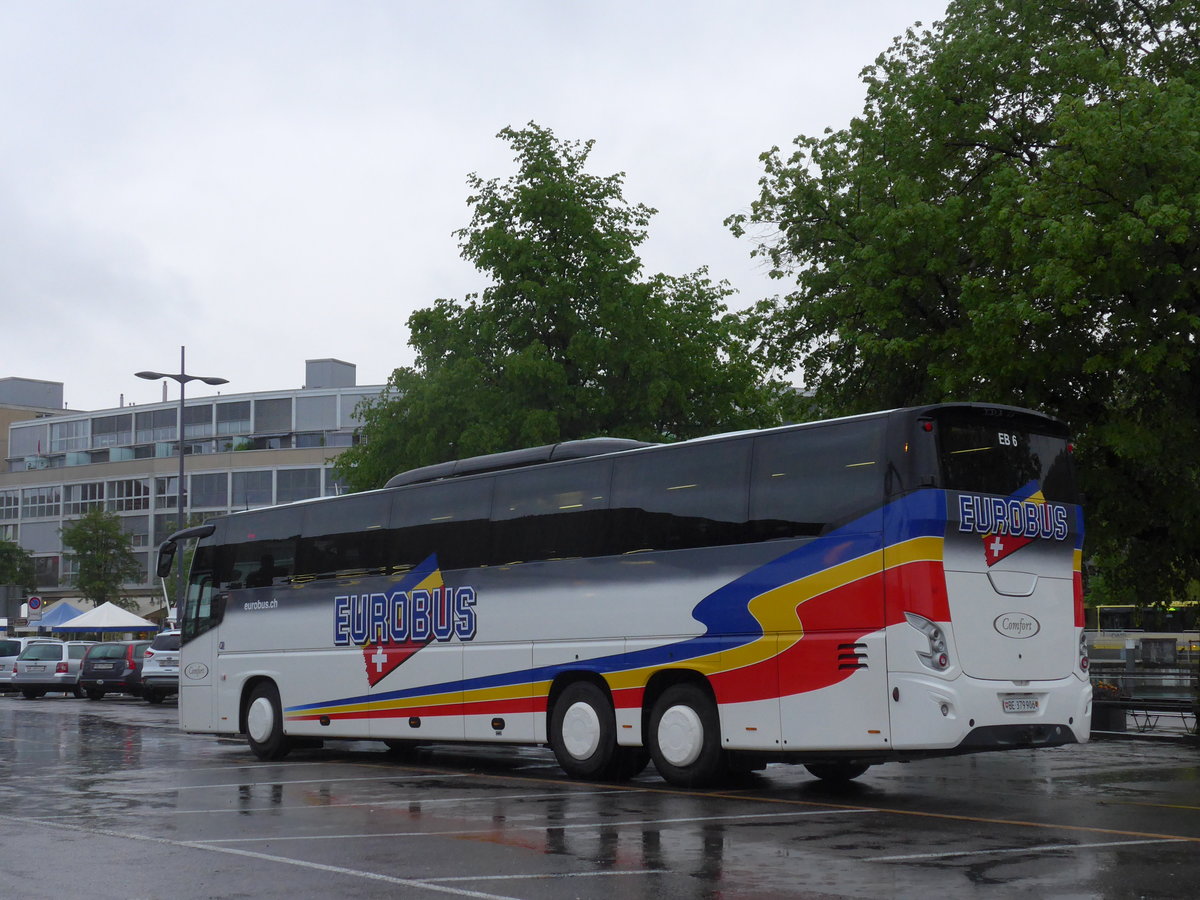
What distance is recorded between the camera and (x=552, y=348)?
33281 mm

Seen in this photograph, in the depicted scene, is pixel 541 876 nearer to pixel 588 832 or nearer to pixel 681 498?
pixel 588 832

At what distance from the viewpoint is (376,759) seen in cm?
2045

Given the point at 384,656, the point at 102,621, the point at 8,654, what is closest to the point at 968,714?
the point at 384,656

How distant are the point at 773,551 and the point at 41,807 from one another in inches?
281

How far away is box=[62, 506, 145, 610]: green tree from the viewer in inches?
2810

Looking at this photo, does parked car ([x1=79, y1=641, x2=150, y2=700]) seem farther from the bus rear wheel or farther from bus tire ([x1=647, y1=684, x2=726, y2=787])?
bus tire ([x1=647, y1=684, x2=726, y2=787])

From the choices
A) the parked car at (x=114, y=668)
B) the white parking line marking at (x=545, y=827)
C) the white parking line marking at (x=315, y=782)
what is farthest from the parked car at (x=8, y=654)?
the white parking line marking at (x=545, y=827)

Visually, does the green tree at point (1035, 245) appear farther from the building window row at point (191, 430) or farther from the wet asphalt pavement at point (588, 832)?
the building window row at point (191, 430)

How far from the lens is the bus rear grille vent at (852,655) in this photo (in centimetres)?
1348

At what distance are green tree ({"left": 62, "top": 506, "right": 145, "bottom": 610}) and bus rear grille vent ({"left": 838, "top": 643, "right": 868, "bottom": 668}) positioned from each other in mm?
62627

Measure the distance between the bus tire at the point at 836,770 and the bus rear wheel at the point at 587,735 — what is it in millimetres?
2001

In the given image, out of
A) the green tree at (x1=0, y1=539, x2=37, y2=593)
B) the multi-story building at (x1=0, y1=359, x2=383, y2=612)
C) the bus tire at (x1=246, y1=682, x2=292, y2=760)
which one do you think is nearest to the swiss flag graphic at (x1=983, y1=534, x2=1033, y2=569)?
the bus tire at (x1=246, y1=682, x2=292, y2=760)

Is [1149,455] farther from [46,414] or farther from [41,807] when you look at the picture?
[46,414]

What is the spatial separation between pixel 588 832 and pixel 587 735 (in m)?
4.86
